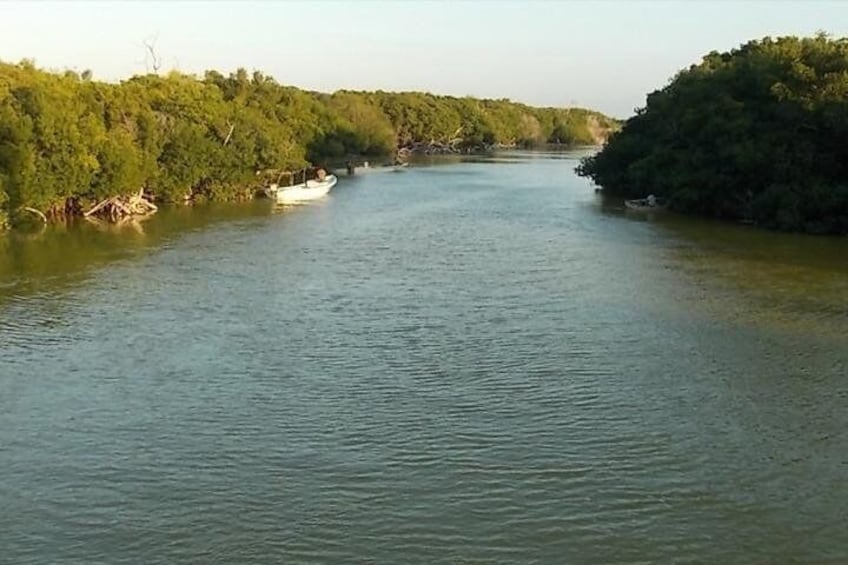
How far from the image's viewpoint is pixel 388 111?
11369 cm

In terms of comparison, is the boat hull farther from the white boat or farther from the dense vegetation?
the white boat

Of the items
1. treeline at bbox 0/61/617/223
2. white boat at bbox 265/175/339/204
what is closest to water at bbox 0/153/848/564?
treeline at bbox 0/61/617/223

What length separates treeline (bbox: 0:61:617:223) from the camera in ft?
119

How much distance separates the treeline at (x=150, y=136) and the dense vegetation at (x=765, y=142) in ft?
70.6

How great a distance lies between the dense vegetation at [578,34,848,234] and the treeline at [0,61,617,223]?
21.5 meters

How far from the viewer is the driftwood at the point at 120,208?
40969 mm

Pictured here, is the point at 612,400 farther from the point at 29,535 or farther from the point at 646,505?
the point at 29,535

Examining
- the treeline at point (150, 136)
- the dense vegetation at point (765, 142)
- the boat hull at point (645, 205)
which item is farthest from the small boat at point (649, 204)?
the treeline at point (150, 136)

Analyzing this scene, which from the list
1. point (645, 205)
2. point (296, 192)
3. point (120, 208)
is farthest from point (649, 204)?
point (120, 208)

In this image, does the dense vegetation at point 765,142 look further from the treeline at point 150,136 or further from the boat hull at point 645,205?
the treeline at point 150,136

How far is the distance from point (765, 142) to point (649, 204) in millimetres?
8410

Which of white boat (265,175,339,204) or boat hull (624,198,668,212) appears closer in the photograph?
boat hull (624,198,668,212)

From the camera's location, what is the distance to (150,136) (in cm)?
4466

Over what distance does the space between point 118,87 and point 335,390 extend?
117 feet
